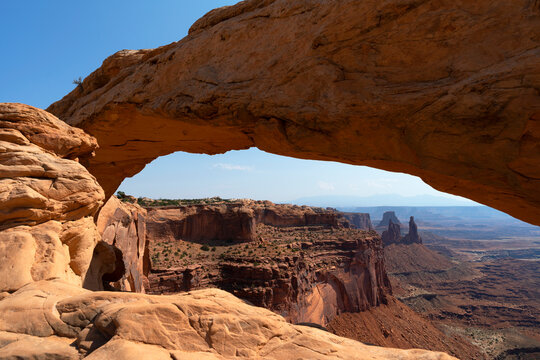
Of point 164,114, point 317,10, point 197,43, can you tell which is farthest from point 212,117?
point 317,10

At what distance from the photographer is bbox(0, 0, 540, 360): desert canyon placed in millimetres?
4523

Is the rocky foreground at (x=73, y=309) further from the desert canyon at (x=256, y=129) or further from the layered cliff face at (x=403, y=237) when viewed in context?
the layered cliff face at (x=403, y=237)

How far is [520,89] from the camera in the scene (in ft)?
19.8

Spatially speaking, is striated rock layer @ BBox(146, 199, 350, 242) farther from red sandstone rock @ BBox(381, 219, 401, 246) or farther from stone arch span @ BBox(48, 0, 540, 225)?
red sandstone rock @ BBox(381, 219, 401, 246)

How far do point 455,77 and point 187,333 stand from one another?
747 centimetres

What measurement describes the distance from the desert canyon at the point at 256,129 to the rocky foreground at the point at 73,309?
0.03 m

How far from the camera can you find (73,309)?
477cm

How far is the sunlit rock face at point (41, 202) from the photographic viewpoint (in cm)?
618

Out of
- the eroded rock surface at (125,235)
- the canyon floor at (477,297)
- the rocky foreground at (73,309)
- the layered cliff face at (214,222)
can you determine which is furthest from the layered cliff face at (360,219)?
the rocky foreground at (73,309)

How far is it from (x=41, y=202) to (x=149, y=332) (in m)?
4.81

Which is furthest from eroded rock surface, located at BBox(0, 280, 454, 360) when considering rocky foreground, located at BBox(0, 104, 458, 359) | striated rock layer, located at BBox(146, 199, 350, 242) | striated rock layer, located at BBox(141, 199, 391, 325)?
striated rock layer, located at BBox(146, 199, 350, 242)

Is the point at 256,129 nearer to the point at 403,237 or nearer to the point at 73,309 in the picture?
the point at 73,309

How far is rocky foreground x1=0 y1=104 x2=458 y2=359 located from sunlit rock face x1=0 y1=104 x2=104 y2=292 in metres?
0.02

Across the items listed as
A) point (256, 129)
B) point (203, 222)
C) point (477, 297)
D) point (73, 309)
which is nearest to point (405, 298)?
point (477, 297)
